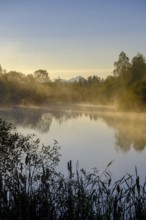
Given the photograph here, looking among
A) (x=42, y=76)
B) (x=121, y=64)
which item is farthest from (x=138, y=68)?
(x=42, y=76)

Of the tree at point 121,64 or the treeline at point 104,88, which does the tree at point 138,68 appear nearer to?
the treeline at point 104,88

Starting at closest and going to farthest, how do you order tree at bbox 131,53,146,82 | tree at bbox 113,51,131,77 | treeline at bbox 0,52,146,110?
treeline at bbox 0,52,146,110, tree at bbox 131,53,146,82, tree at bbox 113,51,131,77

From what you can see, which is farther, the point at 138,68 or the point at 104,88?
the point at 104,88

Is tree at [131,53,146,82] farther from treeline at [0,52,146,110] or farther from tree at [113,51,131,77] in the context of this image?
tree at [113,51,131,77]

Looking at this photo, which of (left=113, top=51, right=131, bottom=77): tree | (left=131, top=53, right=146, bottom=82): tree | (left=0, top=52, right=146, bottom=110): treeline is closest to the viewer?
(left=0, top=52, right=146, bottom=110): treeline

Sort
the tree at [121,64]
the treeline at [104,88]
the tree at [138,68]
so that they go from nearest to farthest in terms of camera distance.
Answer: the treeline at [104,88]
the tree at [138,68]
the tree at [121,64]

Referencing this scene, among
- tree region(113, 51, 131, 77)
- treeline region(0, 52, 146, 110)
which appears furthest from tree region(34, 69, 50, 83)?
tree region(113, 51, 131, 77)

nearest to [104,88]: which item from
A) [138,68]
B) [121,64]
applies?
[121,64]

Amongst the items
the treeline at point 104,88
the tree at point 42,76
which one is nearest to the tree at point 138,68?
the treeline at point 104,88

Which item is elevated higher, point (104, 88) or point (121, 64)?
point (121, 64)

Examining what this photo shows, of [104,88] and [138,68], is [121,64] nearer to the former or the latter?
[104,88]

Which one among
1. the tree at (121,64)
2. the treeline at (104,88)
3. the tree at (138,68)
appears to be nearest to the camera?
the treeline at (104,88)

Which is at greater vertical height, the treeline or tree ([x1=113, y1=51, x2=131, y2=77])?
tree ([x1=113, y1=51, x2=131, y2=77])

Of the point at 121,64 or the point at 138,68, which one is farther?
the point at 121,64
